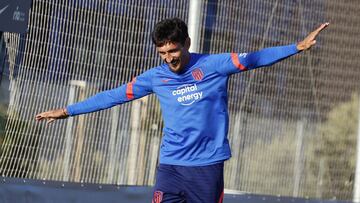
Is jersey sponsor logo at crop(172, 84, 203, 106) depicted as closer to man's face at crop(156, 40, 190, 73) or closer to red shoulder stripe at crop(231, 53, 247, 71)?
man's face at crop(156, 40, 190, 73)

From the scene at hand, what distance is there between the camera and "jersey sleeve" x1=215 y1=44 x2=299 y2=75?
559 centimetres

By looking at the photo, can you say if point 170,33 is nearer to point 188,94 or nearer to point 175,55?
point 175,55

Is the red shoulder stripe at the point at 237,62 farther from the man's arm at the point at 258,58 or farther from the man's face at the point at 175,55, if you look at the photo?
the man's face at the point at 175,55

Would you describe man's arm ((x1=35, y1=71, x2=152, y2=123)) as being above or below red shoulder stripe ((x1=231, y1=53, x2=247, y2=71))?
below

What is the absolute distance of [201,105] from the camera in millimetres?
5660

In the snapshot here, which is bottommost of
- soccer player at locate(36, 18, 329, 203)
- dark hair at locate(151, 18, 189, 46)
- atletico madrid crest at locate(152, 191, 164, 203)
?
atletico madrid crest at locate(152, 191, 164, 203)

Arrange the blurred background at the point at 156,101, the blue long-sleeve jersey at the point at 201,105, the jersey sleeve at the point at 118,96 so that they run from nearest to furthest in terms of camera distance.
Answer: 1. the blue long-sleeve jersey at the point at 201,105
2. the jersey sleeve at the point at 118,96
3. the blurred background at the point at 156,101

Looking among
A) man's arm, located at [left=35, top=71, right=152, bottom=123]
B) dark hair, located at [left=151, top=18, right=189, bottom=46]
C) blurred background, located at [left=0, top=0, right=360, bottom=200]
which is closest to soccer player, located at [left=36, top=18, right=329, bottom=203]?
dark hair, located at [left=151, top=18, right=189, bottom=46]

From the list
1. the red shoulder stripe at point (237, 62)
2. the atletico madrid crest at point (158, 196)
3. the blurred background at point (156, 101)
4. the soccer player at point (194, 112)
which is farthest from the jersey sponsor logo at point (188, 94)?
the blurred background at point (156, 101)

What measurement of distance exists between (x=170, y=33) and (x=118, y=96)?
2.52 ft

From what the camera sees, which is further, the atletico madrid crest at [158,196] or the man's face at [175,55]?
the atletico madrid crest at [158,196]

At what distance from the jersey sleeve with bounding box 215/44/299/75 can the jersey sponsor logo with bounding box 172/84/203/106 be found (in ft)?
0.69

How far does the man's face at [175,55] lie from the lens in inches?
218

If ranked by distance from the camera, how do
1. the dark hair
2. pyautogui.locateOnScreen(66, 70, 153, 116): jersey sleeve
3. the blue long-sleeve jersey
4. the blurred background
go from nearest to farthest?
the dark hair, the blue long-sleeve jersey, pyautogui.locateOnScreen(66, 70, 153, 116): jersey sleeve, the blurred background
